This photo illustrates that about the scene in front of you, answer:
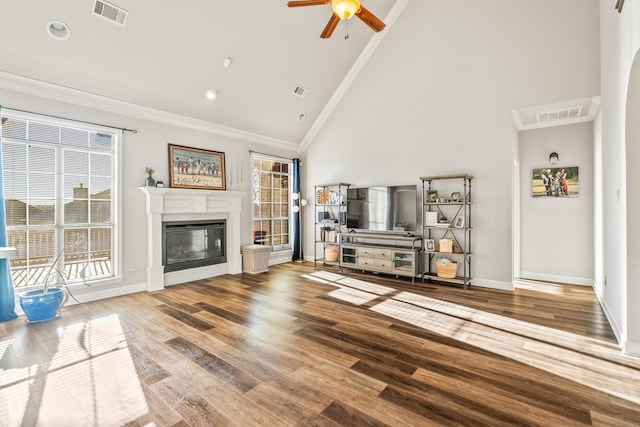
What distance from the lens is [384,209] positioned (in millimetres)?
5879

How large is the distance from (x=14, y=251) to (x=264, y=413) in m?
3.01

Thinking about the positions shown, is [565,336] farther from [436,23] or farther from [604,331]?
[436,23]

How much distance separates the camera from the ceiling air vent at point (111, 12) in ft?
11.5

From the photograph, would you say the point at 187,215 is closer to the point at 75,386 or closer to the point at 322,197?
the point at 322,197

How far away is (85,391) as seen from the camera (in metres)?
2.23

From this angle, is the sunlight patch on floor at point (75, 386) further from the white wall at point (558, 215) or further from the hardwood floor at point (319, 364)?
the white wall at point (558, 215)

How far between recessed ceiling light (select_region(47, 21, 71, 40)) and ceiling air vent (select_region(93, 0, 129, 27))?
1.31 feet

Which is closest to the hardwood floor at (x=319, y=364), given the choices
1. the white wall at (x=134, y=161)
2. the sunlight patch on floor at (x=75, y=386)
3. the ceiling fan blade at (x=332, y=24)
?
the sunlight patch on floor at (x=75, y=386)

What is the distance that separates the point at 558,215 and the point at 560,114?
1.68 meters

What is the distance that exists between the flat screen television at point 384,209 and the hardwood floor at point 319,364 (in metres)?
1.69

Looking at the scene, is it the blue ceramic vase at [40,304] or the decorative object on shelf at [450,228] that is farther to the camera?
the decorative object on shelf at [450,228]

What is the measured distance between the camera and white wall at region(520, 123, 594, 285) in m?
5.15

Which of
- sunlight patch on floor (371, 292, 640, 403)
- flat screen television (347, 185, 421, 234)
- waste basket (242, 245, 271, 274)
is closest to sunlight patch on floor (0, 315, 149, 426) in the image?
sunlight patch on floor (371, 292, 640, 403)

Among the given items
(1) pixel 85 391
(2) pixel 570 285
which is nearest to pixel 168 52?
(1) pixel 85 391
